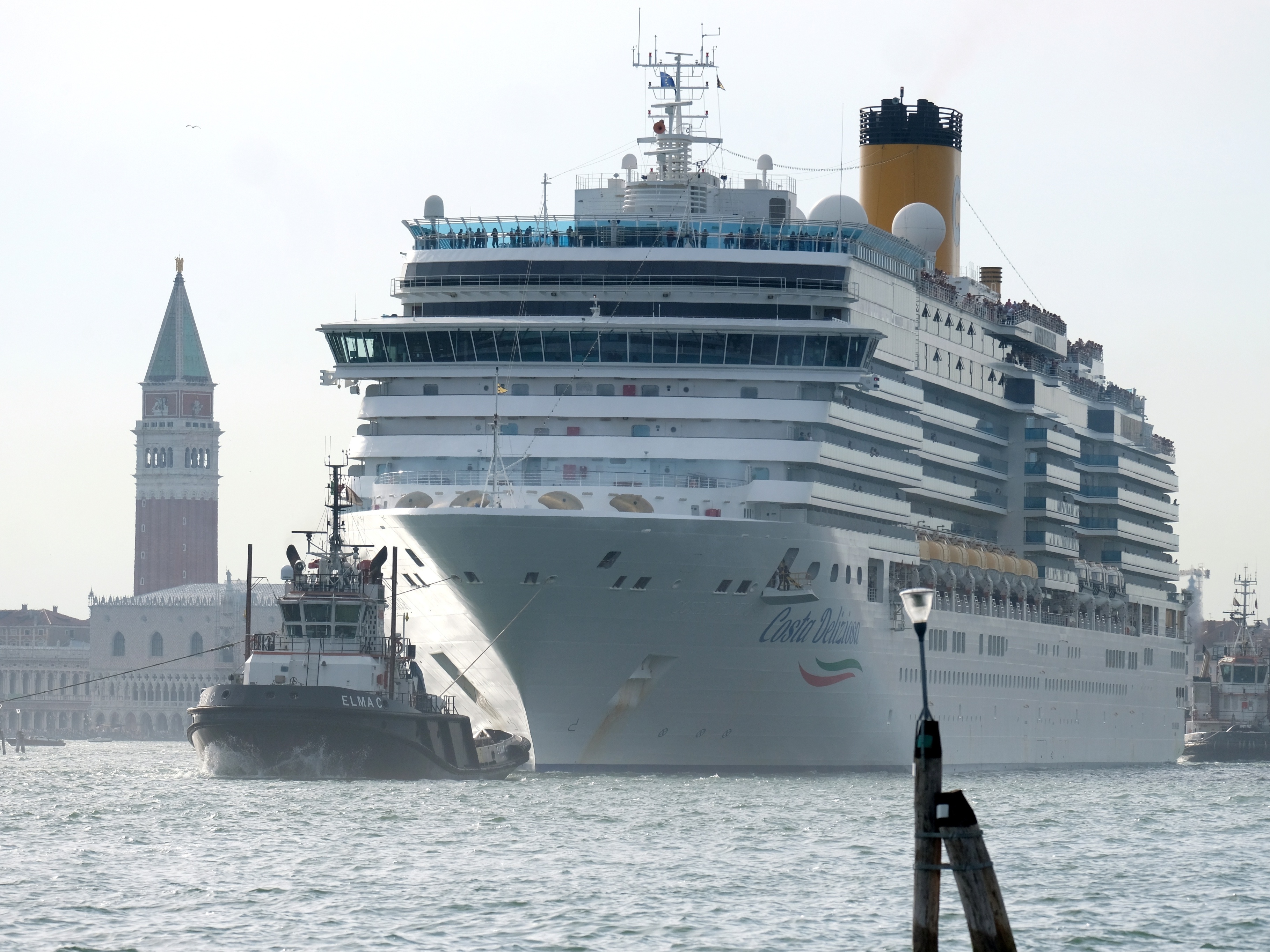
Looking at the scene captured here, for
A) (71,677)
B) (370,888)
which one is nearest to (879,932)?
(370,888)

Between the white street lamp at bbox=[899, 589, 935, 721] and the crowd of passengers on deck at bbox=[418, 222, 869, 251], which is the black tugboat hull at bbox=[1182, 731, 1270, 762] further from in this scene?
the white street lamp at bbox=[899, 589, 935, 721]

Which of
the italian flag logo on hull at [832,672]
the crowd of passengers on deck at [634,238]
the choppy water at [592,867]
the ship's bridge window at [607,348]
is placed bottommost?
the choppy water at [592,867]

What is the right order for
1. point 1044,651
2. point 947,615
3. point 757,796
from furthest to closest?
point 1044,651
point 947,615
point 757,796

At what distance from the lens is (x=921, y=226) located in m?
78.1

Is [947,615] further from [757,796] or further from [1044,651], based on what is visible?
[757,796]

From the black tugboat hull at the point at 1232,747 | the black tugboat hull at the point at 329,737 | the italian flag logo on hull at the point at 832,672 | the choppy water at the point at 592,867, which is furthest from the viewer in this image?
the black tugboat hull at the point at 1232,747

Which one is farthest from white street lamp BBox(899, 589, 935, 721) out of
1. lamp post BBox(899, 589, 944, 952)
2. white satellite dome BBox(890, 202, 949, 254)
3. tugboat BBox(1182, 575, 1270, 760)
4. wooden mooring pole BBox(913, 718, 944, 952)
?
tugboat BBox(1182, 575, 1270, 760)

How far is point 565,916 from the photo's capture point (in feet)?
113

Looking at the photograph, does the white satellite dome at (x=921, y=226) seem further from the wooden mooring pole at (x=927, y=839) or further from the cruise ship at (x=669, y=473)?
the wooden mooring pole at (x=927, y=839)

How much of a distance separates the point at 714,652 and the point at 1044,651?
78.3ft

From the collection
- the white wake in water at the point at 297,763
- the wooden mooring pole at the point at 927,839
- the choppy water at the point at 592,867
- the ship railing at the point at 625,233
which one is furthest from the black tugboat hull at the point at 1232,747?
the wooden mooring pole at the point at 927,839

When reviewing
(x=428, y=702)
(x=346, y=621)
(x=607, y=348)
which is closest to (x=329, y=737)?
(x=428, y=702)

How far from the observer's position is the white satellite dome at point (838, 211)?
67938 mm

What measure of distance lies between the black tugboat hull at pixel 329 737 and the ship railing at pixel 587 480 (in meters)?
5.94
